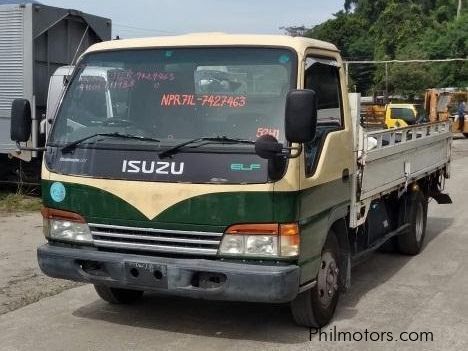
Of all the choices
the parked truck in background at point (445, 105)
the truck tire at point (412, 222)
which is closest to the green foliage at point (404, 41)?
the parked truck in background at point (445, 105)

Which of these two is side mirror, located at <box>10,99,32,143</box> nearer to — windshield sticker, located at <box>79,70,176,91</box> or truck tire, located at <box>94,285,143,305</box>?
windshield sticker, located at <box>79,70,176,91</box>

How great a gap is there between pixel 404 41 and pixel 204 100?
5863cm

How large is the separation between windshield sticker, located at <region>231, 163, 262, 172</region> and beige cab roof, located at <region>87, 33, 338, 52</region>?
910mm

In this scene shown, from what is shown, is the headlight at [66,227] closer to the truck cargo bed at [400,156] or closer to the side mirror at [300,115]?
the side mirror at [300,115]

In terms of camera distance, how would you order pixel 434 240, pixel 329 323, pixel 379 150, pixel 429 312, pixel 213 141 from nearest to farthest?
pixel 213 141, pixel 329 323, pixel 429 312, pixel 379 150, pixel 434 240

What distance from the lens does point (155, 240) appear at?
4.71 meters

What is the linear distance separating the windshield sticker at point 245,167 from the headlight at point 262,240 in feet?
1.20

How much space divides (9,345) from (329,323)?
7.83ft

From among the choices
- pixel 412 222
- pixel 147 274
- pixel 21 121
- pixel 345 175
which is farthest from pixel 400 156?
pixel 21 121

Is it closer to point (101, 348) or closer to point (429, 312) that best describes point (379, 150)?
point (429, 312)

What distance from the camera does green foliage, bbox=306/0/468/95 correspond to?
46188 mm

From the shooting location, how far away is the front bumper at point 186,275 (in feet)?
14.7

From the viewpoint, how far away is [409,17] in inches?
2498

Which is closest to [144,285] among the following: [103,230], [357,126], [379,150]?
[103,230]
